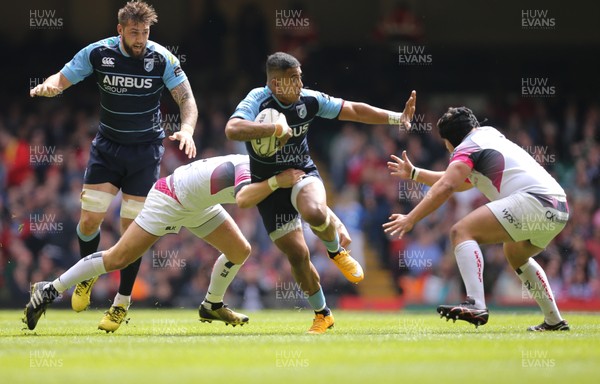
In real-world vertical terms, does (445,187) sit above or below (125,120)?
below

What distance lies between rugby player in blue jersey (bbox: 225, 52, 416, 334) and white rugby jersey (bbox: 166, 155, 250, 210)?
0.18 m

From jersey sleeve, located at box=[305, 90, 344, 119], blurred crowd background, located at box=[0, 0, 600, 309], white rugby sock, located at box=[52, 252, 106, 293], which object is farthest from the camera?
blurred crowd background, located at box=[0, 0, 600, 309]

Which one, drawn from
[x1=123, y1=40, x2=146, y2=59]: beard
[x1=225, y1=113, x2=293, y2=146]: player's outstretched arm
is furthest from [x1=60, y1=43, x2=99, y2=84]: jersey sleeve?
[x1=225, y1=113, x2=293, y2=146]: player's outstretched arm

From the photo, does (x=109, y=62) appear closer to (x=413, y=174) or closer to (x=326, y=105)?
(x=326, y=105)

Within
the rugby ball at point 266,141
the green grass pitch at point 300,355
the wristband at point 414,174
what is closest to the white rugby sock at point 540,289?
the green grass pitch at point 300,355

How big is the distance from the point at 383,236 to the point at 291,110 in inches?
417

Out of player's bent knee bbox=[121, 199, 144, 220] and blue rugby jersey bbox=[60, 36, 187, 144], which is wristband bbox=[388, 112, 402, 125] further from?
player's bent knee bbox=[121, 199, 144, 220]

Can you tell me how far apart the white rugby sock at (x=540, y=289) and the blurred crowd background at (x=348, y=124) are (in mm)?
8367

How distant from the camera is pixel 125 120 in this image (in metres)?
11.4

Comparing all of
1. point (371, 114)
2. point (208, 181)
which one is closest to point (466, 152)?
point (371, 114)

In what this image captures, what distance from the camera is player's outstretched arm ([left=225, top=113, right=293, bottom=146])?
9508 millimetres

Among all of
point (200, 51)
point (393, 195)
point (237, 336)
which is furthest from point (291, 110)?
point (200, 51)

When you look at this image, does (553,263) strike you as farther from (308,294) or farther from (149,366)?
(149,366)

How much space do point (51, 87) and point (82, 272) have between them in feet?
6.48
